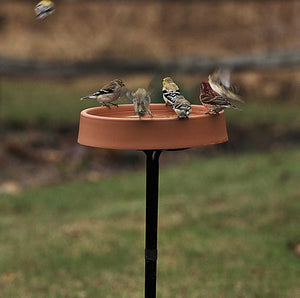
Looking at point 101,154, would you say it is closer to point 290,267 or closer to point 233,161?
point 233,161

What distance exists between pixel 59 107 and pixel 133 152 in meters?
3.18

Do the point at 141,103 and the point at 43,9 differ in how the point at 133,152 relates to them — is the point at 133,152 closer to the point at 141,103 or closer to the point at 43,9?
the point at 43,9

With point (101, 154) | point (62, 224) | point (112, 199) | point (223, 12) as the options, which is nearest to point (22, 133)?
point (101, 154)

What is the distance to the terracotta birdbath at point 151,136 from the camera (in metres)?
3.34

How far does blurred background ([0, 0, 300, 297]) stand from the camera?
18.9 feet

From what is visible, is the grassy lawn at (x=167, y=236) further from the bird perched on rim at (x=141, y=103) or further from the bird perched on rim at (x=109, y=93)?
the bird perched on rim at (x=141, y=103)

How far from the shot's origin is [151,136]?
334 cm

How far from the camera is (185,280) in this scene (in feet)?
18.0

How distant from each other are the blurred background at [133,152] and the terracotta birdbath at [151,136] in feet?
5.74

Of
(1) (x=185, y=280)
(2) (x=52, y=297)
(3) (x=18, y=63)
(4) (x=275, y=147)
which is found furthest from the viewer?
(3) (x=18, y=63)

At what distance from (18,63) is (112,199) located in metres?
4.62

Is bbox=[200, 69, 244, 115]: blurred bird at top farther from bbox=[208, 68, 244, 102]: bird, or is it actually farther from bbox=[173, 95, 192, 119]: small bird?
bbox=[173, 95, 192, 119]: small bird

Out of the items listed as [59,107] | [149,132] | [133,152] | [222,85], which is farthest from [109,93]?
[59,107]

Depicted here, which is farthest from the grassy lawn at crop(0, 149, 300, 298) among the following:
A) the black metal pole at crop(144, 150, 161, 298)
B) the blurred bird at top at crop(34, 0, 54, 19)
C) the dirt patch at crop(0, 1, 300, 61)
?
the dirt patch at crop(0, 1, 300, 61)
